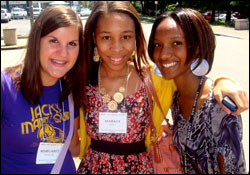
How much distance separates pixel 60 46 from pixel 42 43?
0.42ft

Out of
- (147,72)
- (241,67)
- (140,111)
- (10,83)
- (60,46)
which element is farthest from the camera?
(241,67)

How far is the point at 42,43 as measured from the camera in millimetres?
1916

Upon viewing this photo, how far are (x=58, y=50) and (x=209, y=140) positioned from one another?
1.21 meters

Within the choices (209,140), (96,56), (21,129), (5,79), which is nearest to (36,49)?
(5,79)

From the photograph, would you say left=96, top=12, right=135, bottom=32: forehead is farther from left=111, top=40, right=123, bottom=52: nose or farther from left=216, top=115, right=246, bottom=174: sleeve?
left=216, top=115, right=246, bottom=174: sleeve

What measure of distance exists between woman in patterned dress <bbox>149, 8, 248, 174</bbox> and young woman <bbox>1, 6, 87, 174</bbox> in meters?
0.70

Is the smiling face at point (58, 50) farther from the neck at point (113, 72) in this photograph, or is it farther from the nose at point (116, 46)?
the neck at point (113, 72)

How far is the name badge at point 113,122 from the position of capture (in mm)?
2123

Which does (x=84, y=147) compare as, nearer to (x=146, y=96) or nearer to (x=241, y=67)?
(x=146, y=96)

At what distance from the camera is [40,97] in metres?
1.96

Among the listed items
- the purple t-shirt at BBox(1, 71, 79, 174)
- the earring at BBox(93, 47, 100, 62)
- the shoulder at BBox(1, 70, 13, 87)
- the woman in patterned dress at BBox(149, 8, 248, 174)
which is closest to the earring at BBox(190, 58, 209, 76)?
the woman in patterned dress at BBox(149, 8, 248, 174)

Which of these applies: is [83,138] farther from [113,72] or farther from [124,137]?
[113,72]

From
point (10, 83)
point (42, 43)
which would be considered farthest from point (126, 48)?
point (10, 83)

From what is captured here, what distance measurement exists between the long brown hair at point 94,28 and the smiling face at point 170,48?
32 cm
